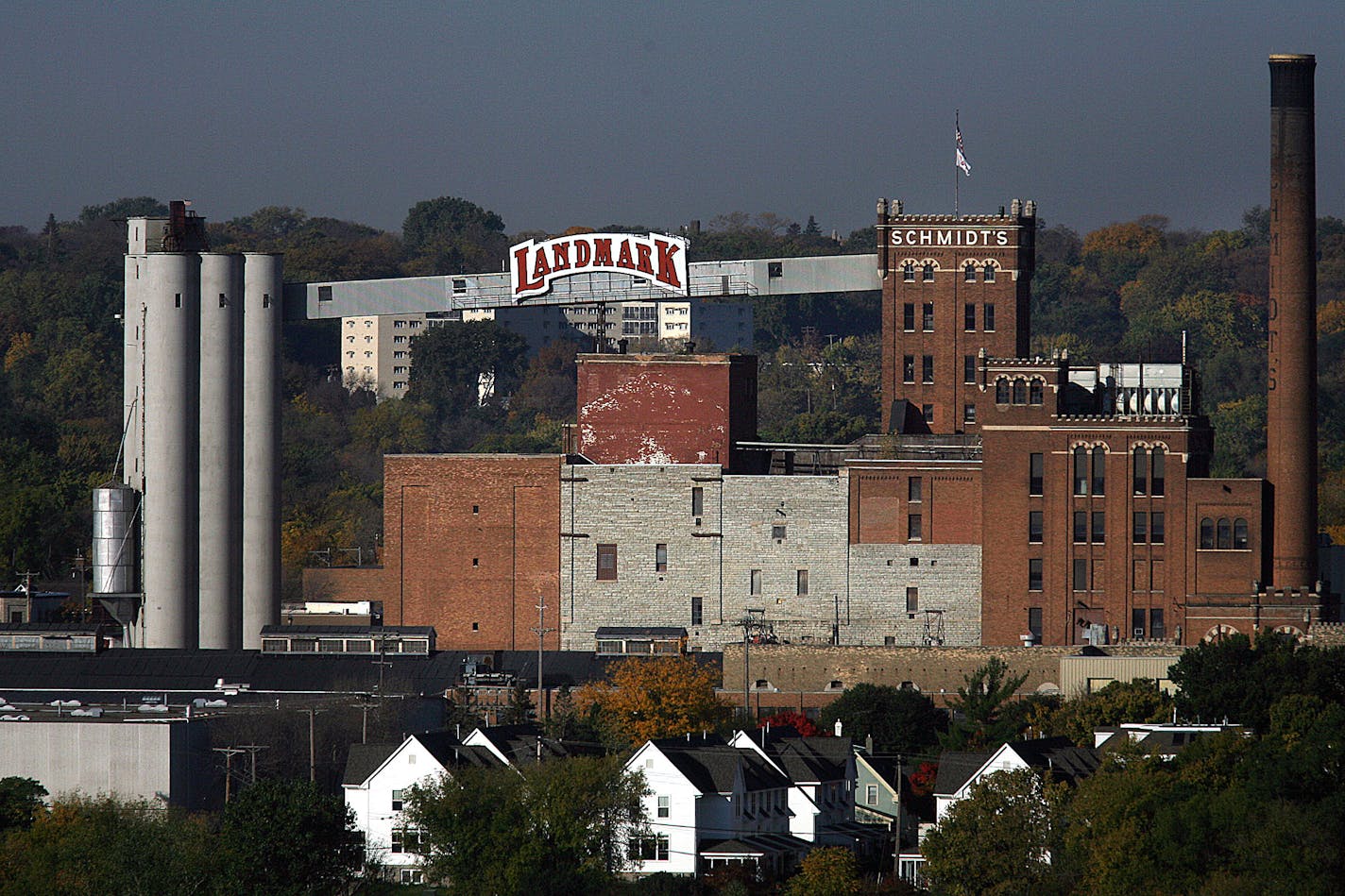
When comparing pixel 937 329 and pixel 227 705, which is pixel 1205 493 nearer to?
pixel 937 329

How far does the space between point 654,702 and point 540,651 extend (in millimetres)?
6539

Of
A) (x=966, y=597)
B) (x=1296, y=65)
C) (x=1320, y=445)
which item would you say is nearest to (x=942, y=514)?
(x=966, y=597)

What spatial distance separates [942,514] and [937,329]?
12.9 meters

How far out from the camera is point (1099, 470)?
11981 cm

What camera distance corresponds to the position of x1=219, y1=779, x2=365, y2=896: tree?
3278 inches

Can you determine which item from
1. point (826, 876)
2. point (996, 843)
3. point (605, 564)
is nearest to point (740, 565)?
point (605, 564)

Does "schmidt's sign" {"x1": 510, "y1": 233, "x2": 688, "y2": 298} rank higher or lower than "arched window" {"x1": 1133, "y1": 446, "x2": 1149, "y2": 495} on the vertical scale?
higher

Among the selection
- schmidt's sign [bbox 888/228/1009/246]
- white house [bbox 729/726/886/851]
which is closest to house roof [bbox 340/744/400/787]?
white house [bbox 729/726/886/851]

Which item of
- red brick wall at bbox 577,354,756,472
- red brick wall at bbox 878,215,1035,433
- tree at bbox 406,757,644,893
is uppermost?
red brick wall at bbox 878,215,1035,433

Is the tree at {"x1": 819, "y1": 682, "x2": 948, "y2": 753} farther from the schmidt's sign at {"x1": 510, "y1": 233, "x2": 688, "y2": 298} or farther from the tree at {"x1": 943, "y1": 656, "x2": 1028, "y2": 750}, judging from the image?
the schmidt's sign at {"x1": 510, "y1": 233, "x2": 688, "y2": 298}

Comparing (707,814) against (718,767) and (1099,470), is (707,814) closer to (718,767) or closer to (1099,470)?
(718,767)

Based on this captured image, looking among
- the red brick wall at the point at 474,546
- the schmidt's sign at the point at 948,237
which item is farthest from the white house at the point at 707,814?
the schmidt's sign at the point at 948,237

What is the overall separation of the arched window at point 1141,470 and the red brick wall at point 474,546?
24.8 meters

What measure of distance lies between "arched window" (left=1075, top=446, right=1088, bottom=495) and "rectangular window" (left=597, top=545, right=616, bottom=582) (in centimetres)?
2023
